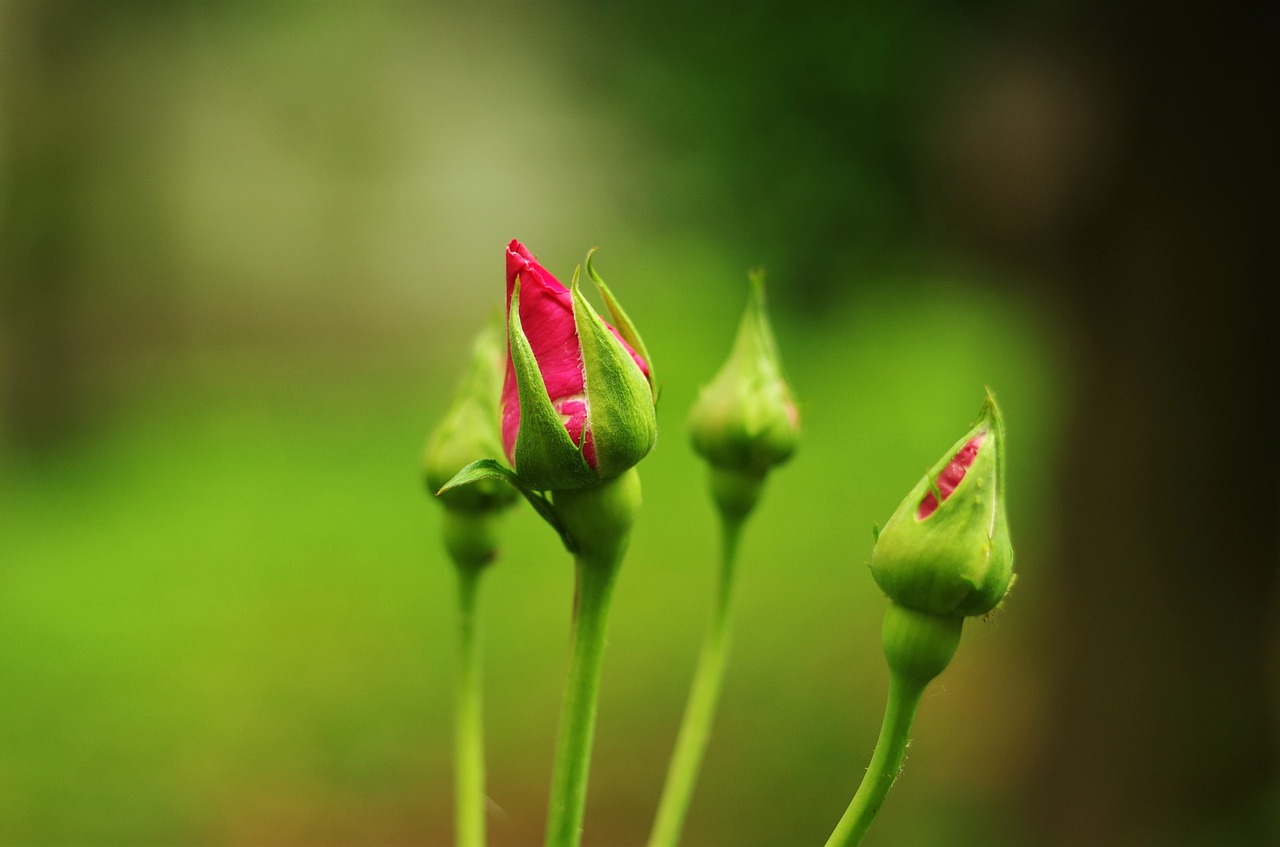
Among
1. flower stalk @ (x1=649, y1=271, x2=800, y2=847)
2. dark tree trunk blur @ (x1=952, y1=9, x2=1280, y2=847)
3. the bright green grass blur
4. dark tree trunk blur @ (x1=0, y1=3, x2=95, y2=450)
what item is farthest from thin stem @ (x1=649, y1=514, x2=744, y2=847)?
dark tree trunk blur @ (x1=0, y1=3, x2=95, y2=450)

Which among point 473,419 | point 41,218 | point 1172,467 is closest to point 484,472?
point 473,419

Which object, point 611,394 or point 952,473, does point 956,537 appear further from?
point 611,394

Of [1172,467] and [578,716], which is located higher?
[1172,467]

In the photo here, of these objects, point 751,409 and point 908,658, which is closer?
point 908,658

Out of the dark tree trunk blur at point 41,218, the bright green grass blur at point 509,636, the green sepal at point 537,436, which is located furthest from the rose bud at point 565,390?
the dark tree trunk blur at point 41,218

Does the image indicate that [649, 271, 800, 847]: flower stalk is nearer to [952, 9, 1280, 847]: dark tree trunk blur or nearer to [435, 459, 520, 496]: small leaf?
[435, 459, 520, 496]: small leaf

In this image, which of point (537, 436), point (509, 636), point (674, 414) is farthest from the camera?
point (674, 414)

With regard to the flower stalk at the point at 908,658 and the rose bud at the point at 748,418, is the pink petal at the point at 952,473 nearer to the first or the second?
the flower stalk at the point at 908,658
